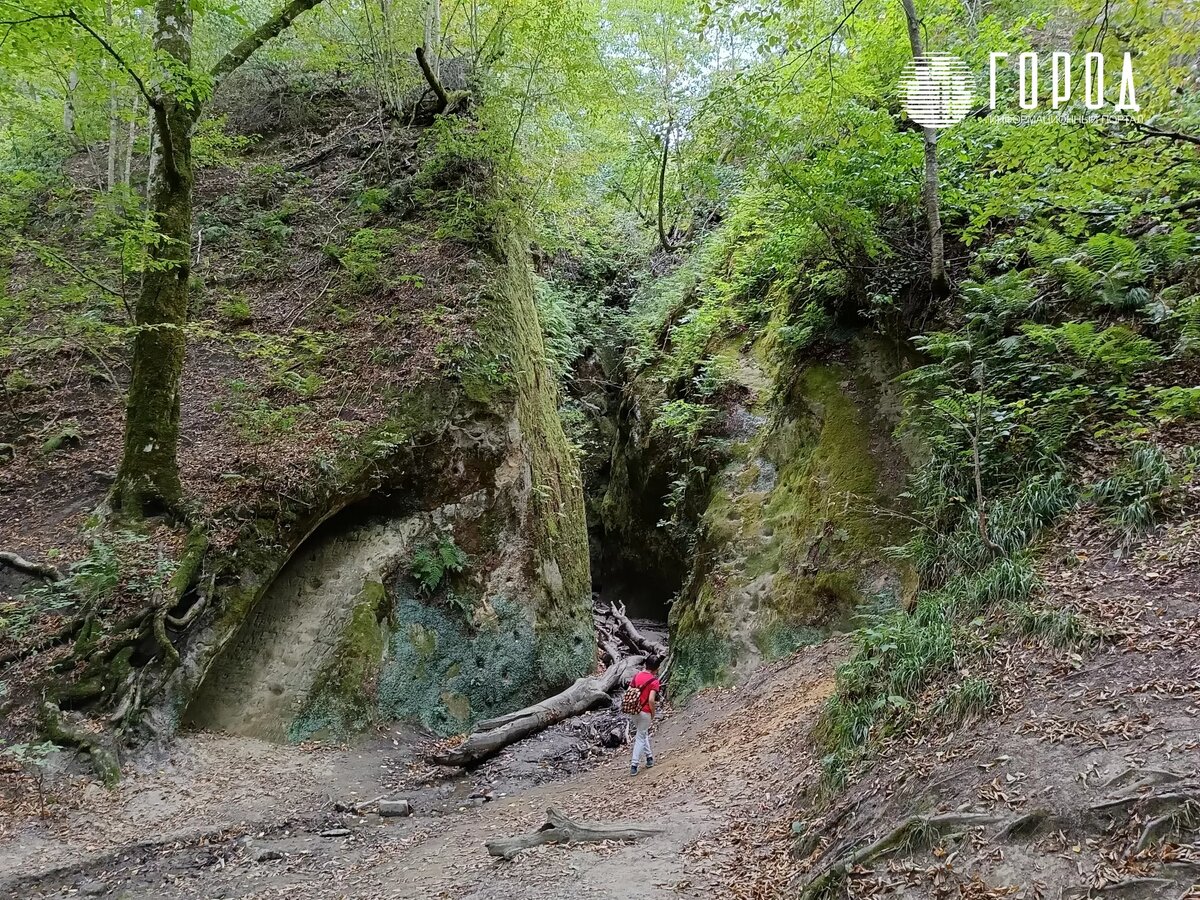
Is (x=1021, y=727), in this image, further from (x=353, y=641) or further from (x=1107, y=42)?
(x=353, y=641)

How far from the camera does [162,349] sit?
8.47 m

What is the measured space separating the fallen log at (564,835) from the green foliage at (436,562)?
17.7ft

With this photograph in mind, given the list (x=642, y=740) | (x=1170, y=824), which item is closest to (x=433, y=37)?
(x=642, y=740)

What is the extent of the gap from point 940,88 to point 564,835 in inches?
399

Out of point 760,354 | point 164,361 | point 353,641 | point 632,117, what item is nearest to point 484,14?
point 632,117

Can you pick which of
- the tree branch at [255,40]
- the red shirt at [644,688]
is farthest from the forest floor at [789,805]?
the tree branch at [255,40]

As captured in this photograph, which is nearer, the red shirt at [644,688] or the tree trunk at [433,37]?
the red shirt at [644,688]

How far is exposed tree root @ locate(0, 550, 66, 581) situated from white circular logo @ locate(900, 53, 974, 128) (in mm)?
12127

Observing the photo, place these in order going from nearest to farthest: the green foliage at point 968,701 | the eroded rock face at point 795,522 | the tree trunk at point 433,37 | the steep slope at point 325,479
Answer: the green foliage at point 968,701
the steep slope at point 325,479
the eroded rock face at point 795,522
the tree trunk at point 433,37

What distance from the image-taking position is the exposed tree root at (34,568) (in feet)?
25.3

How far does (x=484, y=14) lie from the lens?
16016 millimetres

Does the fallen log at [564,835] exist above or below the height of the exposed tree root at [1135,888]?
below

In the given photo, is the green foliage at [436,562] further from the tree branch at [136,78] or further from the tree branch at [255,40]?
the tree branch at [255,40]

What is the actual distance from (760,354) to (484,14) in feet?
35.0
